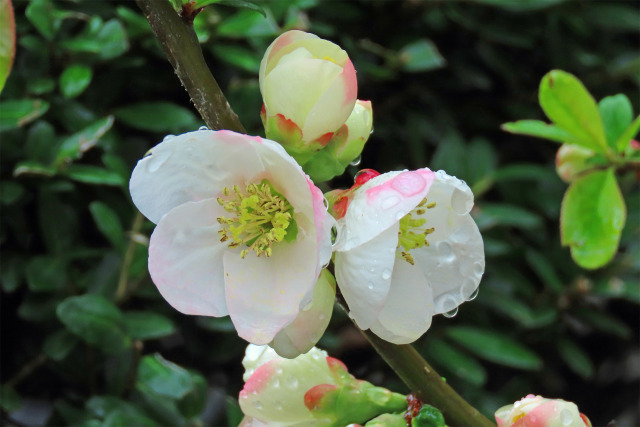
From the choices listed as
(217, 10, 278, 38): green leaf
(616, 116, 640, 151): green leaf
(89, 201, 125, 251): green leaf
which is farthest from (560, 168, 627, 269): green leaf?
(89, 201, 125, 251): green leaf

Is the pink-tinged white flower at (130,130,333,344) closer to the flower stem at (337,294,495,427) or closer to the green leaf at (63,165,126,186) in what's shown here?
the flower stem at (337,294,495,427)

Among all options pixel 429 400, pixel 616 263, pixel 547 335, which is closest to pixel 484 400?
pixel 547 335

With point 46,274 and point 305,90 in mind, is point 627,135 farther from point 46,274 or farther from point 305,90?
point 46,274

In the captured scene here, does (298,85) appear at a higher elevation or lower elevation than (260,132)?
higher

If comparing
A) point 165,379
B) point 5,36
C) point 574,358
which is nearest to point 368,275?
point 5,36

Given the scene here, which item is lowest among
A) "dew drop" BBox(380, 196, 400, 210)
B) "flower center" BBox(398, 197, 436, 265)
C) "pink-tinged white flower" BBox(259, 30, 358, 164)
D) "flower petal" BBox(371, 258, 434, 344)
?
"flower petal" BBox(371, 258, 434, 344)

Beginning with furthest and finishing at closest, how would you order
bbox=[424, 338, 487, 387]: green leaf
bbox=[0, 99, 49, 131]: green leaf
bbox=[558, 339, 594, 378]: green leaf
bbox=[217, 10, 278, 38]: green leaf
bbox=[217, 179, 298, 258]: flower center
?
bbox=[558, 339, 594, 378]: green leaf, bbox=[424, 338, 487, 387]: green leaf, bbox=[217, 10, 278, 38]: green leaf, bbox=[0, 99, 49, 131]: green leaf, bbox=[217, 179, 298, 258]: flower center
